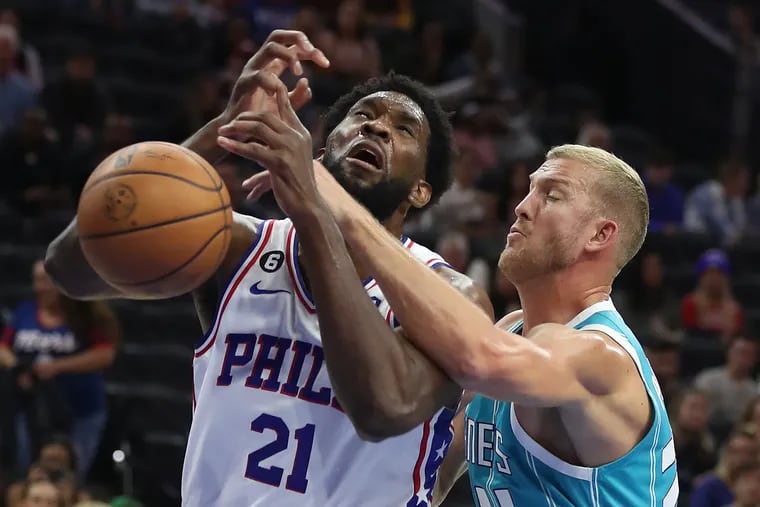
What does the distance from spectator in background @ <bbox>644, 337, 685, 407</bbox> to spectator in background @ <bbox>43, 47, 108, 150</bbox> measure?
17.9 feet

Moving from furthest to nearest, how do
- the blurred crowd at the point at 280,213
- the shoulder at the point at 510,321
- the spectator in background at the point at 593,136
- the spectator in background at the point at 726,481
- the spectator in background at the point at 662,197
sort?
the spectator in background at the point at 662,197, the spectator in background at the point at 593,136, the blurred crowd at the point at 280,213, the spectator in background at the point at 726,481, the shoulder at the point at 510,321

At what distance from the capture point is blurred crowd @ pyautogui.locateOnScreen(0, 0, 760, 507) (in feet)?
28.1

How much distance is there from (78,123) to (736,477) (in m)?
6.82

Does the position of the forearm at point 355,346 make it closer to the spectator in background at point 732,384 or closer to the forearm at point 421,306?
the forearm at point 421,306

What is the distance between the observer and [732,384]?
952 cm

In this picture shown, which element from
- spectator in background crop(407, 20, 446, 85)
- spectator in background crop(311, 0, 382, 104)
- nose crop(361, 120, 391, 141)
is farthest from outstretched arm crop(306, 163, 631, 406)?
spectator in background crop(407, 20, 446, 85)

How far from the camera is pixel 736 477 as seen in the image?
7914 mm

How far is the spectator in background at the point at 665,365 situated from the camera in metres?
9.03

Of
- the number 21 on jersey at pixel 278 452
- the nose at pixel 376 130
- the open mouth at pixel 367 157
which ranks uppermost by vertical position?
the nose at pixel 376 130

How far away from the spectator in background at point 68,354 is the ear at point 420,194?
4.98m

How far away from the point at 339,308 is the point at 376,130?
82 cm

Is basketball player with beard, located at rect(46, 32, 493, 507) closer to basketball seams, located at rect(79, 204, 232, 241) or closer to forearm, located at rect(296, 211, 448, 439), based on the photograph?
forearm, located at rect(296, 211, 448, 439)

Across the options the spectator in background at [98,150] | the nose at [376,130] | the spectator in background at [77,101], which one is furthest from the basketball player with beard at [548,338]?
the spectator in background at [77,101]

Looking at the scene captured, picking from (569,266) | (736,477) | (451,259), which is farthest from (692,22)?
(569,266)
